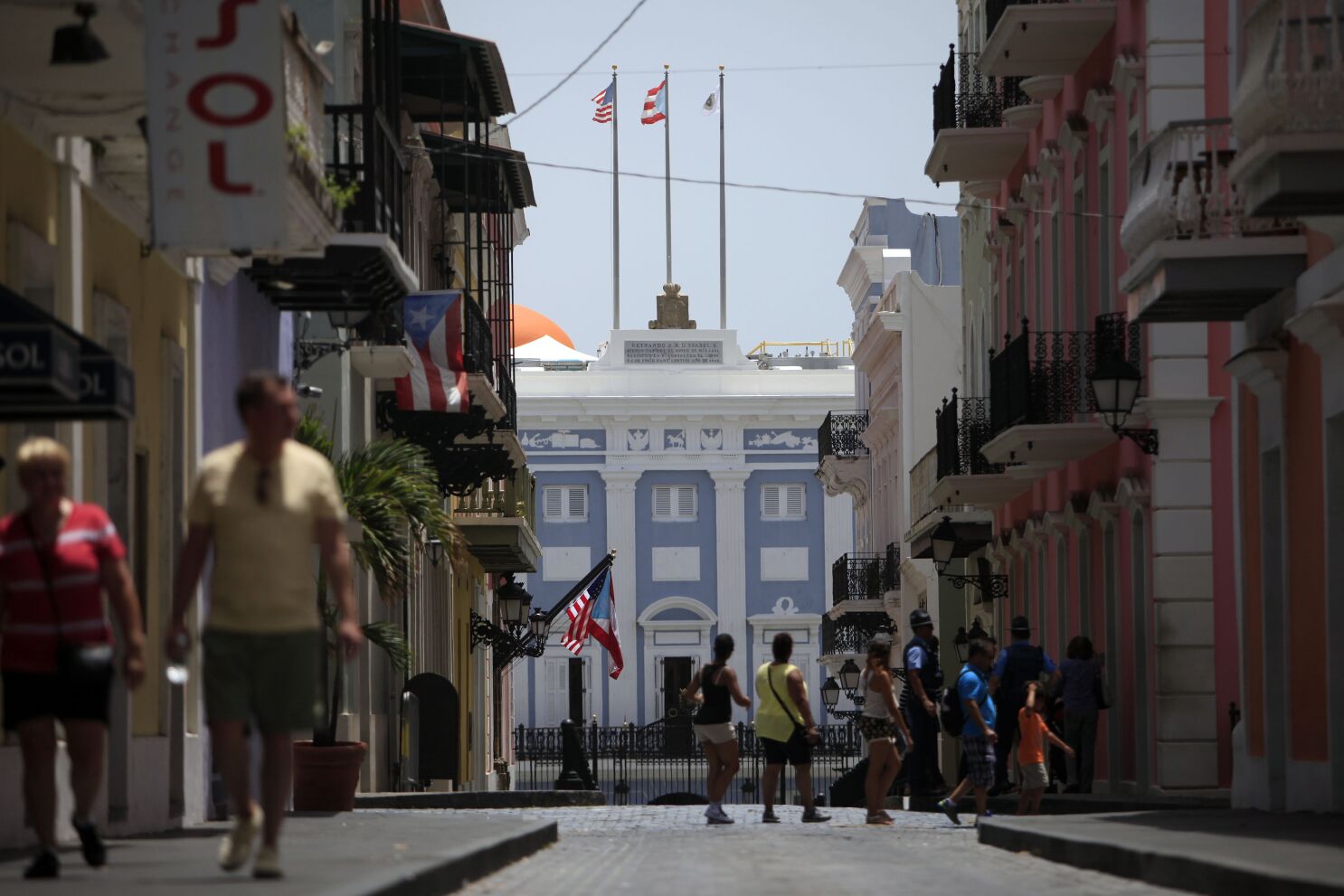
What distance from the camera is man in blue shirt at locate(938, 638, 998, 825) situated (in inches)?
767

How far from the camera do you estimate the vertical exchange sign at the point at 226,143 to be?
45.5 ft

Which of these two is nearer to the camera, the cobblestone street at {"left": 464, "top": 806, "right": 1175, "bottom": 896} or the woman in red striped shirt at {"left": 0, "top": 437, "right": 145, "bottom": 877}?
the woman in red striped shirt at {"left": 0, "top": 437, "right": 145, "bottom": 877}

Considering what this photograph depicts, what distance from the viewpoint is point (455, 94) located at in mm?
31406

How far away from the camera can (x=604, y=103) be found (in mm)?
58062

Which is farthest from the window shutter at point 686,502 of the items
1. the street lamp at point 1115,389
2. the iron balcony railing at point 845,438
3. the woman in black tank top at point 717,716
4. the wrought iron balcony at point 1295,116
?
the wrought iron balcony at point 1295,116

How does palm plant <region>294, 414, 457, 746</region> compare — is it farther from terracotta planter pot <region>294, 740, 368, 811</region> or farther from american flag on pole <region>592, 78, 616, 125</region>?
american flag on pole <region>592, 78, 616, 125</region>

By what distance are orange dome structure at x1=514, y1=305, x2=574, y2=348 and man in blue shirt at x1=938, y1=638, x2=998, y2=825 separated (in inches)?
2508

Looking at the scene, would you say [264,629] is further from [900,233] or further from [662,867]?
[900,233]

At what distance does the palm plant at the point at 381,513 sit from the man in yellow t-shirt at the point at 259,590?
10.5m

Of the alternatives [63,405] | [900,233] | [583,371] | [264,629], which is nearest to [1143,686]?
[63,405]

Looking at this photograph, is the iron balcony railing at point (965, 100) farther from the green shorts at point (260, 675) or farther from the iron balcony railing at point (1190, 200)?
the green shorts at point (260, 675)

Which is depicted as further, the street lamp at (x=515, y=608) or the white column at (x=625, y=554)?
the white column at (x=625, y=554)

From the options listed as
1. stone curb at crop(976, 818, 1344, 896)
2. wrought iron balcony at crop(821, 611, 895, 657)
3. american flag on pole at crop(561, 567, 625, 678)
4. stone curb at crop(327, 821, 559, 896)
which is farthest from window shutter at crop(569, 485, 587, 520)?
stone curb at crop(976, 818, 1344, 896)

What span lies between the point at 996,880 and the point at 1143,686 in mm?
11804
